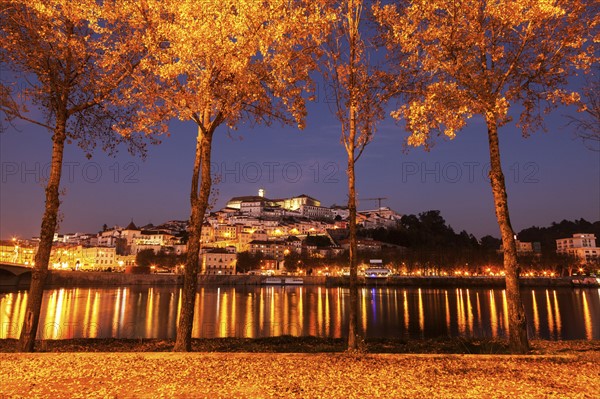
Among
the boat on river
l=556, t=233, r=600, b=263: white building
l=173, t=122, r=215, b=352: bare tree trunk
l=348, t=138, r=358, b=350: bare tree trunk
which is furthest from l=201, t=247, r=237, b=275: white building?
l=348, t=138, r=358, b=350: bare tree trunk

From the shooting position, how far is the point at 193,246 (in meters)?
11.3

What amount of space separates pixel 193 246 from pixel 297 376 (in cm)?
488

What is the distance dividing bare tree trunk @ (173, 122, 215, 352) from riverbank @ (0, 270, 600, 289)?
287 feet

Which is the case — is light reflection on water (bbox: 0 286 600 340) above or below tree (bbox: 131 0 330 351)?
below

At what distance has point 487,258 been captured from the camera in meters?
119

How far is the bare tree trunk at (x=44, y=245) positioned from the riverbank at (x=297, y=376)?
143 cm

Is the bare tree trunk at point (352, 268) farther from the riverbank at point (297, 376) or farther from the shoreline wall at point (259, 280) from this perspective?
the shoreline wall at point (259, 280)

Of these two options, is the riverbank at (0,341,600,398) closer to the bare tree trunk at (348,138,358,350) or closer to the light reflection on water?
the bare tree trunk at (348,138,358,350)

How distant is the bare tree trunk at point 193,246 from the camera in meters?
10.9

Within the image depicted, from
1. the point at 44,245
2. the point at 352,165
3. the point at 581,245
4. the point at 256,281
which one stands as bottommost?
the point at 256,281

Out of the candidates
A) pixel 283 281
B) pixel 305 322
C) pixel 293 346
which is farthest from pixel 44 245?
pixel 283 281

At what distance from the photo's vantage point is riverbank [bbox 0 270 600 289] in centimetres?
10019

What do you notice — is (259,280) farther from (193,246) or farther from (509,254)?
(509,254)

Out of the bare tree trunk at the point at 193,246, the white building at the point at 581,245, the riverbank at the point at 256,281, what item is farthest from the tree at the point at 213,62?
the white building at the point at 581,245
